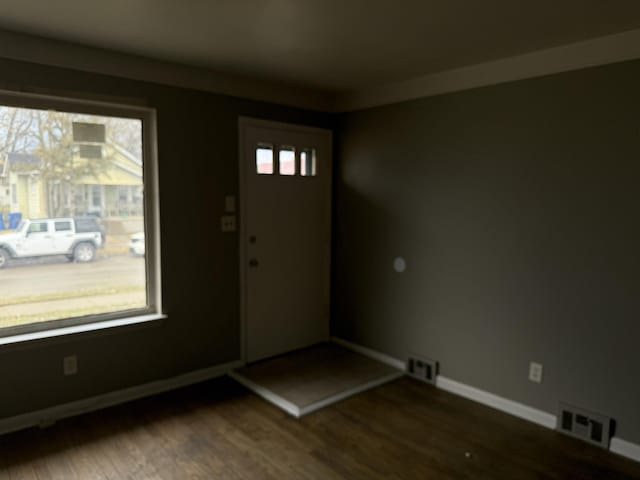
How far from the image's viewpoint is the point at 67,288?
2.88 meters

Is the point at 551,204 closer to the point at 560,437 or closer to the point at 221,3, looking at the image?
the point at 560,437

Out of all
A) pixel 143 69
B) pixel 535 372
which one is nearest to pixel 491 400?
pixel 535 372

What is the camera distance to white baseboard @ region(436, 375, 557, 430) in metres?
2.81

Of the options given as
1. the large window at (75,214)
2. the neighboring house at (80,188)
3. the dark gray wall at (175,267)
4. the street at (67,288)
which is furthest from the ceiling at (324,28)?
the street at (67,288)

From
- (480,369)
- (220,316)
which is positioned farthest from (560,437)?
(220,316)

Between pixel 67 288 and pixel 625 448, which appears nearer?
pixel 625 448

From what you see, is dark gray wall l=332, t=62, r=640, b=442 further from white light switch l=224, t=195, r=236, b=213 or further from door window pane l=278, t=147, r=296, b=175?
white light switch l=224, t=195, r=236, b=213

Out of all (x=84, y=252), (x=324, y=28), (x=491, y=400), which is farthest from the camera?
(x=491, y=400)

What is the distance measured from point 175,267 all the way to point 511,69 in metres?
2.64

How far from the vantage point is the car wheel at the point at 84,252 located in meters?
2.90

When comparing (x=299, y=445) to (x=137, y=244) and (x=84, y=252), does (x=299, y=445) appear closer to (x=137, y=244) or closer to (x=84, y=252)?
(x=137, y=244)

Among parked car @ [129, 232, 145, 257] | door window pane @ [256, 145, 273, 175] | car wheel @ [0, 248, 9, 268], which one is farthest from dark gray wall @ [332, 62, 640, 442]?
car wheel @ [0, 248, 9, 268]

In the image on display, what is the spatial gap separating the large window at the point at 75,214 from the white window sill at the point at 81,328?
0.03m

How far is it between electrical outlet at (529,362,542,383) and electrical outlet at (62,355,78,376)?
2.93 metres
